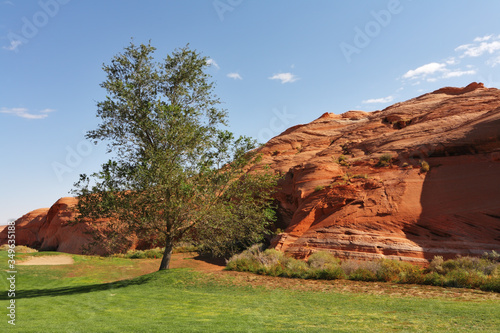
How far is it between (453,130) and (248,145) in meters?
16.3

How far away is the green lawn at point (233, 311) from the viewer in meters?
7.64

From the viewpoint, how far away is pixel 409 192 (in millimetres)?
21000

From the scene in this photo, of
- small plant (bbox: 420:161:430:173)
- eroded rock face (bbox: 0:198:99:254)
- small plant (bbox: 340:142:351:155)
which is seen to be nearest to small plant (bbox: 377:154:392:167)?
small plant (bbox: 420:161:430:173)

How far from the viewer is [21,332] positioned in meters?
6.78

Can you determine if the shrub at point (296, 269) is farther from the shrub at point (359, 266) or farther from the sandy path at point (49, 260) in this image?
the sandy path at point (49, 260)

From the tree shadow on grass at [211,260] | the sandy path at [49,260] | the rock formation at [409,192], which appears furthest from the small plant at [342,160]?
the sandy path at [49,260]

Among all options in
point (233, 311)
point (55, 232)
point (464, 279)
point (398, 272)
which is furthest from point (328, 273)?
point (55, 232)

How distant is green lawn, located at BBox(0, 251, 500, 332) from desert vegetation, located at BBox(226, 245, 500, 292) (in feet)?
8.89

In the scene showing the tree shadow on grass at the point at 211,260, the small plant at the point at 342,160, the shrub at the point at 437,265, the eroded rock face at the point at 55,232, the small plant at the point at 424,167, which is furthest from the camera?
the eroded rock face at the point at 55,232

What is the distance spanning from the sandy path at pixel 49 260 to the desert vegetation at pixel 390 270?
54.8 feet

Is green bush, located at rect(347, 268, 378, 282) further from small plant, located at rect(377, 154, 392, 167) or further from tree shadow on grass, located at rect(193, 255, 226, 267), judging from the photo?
tree shadow on grass, located at rect(193, 255, 226, 267)

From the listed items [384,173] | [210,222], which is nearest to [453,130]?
[384,173]

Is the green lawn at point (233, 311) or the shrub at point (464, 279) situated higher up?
the green lawn at point (233, 311)

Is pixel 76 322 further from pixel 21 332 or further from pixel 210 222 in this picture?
pixel 210 222
